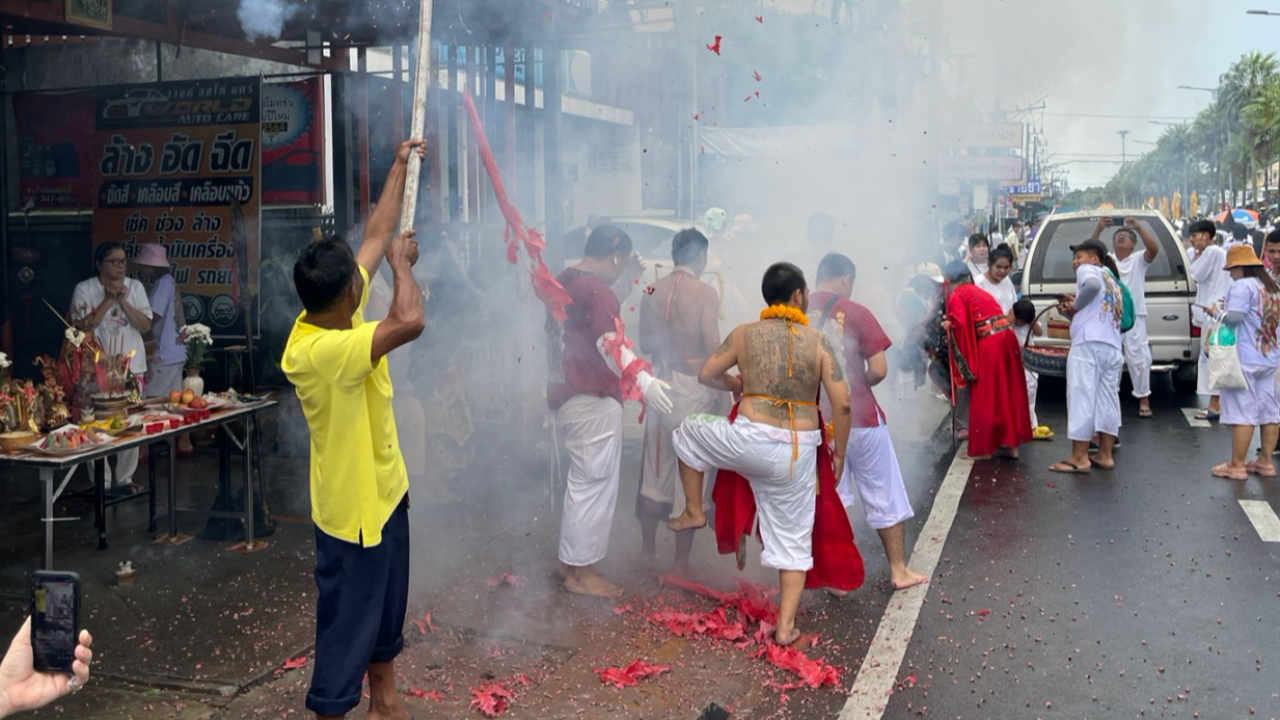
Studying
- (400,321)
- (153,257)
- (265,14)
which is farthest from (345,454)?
(153,257)

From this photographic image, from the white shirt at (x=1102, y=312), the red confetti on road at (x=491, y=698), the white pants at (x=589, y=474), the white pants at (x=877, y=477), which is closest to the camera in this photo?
the red confetti on road at (x=491, y=698)

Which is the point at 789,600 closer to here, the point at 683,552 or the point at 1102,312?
the point at 683,552

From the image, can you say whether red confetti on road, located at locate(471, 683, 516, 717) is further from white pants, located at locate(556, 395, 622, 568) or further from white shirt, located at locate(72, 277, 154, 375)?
white shirt, located at locate(72, 277, 154, 375)

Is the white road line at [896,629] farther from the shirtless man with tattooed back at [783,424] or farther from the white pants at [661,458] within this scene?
the white pants at [661,458]

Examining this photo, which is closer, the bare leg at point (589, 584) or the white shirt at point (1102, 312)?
the bare leg at point (589, 584)

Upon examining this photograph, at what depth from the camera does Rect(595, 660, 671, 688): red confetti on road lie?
431cm

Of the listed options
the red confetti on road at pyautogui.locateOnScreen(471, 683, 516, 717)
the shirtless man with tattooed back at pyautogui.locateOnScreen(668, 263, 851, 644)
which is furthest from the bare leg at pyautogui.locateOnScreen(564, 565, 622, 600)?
the red confetti on road at pyautogui.locateOnScreen(471, 683, 516, 717)

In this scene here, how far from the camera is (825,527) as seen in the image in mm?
5012

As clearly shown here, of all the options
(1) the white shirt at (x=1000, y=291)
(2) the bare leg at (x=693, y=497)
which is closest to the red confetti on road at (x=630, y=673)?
(2) the bare leg at (x=693, y=497)

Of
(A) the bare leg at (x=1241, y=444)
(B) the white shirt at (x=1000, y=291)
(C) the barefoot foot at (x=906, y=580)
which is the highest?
(B) the white shirt at (x=1000, y=291)

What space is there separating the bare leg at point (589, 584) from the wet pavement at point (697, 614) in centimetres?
9

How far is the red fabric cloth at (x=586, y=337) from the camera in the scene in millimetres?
5277

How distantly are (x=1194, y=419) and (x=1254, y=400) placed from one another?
2.59 metres

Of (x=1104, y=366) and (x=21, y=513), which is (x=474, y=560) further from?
(x=1104, y=366)
